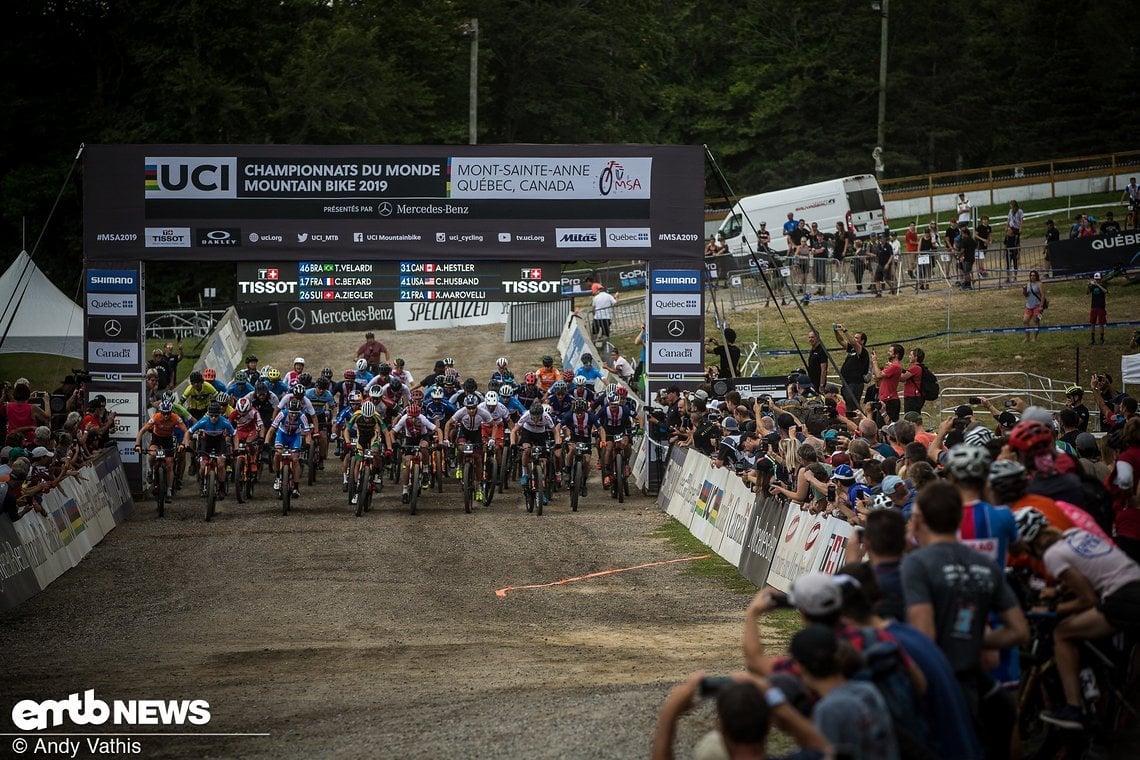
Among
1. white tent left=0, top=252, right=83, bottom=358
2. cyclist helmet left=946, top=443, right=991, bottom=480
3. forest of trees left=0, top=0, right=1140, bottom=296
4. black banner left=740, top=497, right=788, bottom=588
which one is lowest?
black banner left=740, top=497, right=788, bottom=588

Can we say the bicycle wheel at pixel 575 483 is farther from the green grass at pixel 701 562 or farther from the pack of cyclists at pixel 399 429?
the green grass at pixel 701 562

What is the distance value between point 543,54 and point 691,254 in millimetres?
39849

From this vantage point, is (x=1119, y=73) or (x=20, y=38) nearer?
(x=20, y=38)

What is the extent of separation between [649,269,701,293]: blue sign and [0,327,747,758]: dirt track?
407cm

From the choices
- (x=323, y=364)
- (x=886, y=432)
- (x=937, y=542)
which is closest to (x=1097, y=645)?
(x=937, y=542)

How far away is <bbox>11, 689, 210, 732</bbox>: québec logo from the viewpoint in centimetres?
1008

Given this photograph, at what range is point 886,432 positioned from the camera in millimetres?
15125

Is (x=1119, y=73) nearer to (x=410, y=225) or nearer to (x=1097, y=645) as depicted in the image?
(x=410, y=225)

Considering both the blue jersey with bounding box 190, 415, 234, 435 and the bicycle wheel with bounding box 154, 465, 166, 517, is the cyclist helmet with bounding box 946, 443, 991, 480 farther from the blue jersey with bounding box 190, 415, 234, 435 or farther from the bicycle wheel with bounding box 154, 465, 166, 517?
the bicycle wheel with bounding box 154, 465, 166, 517

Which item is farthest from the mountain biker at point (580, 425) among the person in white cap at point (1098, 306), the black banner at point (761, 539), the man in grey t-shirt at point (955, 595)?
the man in grey t-shirt at point (955, 595)

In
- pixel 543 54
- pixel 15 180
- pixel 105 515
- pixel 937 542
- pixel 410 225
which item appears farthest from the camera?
pixel 543 54

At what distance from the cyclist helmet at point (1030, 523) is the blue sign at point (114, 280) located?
1843cm

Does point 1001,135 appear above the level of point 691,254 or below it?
above

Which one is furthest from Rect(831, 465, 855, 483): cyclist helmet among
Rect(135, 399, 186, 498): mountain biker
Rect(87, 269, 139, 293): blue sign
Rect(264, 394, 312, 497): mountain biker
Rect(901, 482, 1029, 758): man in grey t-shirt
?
Rect(87, 269, 139, 293): blue sign
